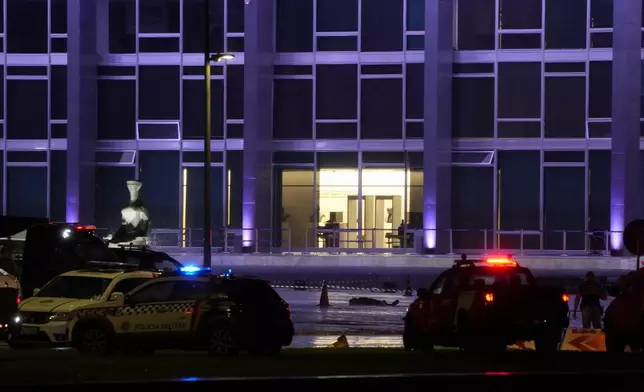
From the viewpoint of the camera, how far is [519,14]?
139ft

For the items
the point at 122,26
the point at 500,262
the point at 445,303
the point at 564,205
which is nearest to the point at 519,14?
the point at 564,205

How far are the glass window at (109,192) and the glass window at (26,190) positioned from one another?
1982 mm

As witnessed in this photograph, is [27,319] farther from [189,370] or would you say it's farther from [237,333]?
[189,370]

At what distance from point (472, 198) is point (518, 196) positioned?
62.4 inches

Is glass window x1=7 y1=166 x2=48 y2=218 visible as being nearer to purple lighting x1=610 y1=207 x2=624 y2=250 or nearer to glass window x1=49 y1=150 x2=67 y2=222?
glass window x1=49 y1=150 x2=67 y2=222

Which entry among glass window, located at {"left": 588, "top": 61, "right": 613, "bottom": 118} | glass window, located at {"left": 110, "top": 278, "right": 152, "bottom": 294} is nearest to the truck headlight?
glass window, located at {"left": 110, "top": 278, "right": 152, "bottom": 294}

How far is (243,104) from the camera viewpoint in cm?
4378

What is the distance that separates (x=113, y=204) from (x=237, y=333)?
2648cm

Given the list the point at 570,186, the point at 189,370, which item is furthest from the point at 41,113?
the point at 189,370

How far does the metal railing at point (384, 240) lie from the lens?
41812 mm

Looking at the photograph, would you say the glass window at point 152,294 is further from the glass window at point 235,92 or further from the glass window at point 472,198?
the glass window at point 235,92

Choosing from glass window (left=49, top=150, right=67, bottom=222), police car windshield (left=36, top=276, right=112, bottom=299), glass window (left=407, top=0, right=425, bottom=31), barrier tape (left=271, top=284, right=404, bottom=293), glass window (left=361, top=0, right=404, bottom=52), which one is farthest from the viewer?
glass window (left=49, top=150, right=67, bottom=222)

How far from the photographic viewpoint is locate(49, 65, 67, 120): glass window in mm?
44719

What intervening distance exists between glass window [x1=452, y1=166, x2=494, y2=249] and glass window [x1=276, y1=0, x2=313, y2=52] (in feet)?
23.1
